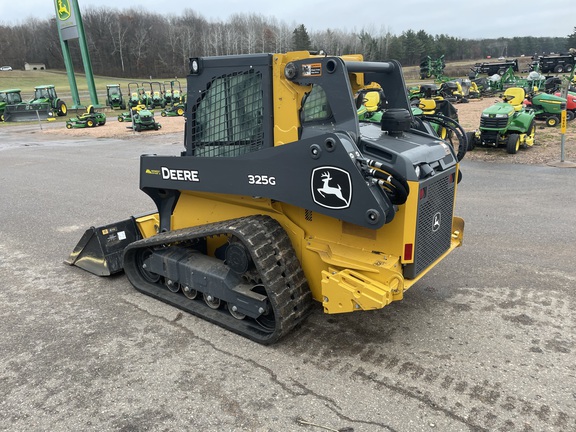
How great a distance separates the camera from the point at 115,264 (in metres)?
5.56

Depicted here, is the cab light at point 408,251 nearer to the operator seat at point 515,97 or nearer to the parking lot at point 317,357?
the parking lot at point 317,357

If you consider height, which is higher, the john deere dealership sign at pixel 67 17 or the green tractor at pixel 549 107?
the john deere dealership sign at pixel 67 17

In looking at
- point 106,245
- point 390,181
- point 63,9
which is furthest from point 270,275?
point 63,9

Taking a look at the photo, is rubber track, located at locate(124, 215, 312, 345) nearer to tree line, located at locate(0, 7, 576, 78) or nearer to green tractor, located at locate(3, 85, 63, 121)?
green tractor, located at locate(3, 85, 63, 121)

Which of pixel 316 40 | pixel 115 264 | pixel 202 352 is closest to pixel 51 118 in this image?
pixel 115 264

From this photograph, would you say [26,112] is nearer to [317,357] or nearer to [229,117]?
[229,117]

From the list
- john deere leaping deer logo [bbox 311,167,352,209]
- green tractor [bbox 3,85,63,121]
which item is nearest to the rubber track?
john deere leaping deer logo [bbox 311,167,352,209]

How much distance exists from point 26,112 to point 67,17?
6.98 m

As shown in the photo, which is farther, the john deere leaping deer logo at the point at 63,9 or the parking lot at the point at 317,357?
the john deere leaping deer logo at the point at 63,9

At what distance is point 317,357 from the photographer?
3.84 metres

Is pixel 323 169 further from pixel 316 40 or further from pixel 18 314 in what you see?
pixel 316 40

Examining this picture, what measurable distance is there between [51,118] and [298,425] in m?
33.1

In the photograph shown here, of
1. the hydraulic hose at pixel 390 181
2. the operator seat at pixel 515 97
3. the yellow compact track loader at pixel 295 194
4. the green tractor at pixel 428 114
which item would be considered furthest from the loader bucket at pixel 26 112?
the hydraulic hose at pixel 390 181

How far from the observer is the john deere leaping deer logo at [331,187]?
137 inches
